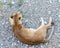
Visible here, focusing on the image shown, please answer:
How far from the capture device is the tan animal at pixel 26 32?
416 centimetres

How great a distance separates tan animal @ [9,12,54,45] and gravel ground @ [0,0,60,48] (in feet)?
0.73

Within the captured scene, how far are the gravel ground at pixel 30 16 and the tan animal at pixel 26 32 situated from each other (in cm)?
22

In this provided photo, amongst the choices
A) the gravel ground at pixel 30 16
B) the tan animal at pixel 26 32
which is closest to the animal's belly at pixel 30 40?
the tan animal at pixel 26 32

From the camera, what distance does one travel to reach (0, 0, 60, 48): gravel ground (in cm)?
457

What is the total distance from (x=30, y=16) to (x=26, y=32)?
0.65 metres

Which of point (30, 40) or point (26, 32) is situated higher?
point (26, 32)

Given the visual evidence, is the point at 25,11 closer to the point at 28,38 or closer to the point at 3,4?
→ the point at 3,4

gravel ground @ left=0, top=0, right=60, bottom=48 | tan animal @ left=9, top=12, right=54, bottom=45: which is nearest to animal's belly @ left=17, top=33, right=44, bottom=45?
tan animal @ left=9, top=12, right=54, bottom=45

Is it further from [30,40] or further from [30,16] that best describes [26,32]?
[30,16]

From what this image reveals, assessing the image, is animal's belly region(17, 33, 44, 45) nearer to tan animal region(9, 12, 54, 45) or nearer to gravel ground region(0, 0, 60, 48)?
tan animal region(9, 12, 54, 45)

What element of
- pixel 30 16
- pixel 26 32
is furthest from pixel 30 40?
pixel 30 16

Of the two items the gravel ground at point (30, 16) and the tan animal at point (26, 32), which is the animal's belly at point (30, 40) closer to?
the tan animal at point (26, 32)

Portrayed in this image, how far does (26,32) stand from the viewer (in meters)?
4.29

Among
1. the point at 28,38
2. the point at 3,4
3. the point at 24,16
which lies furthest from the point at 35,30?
the point at 3,4
